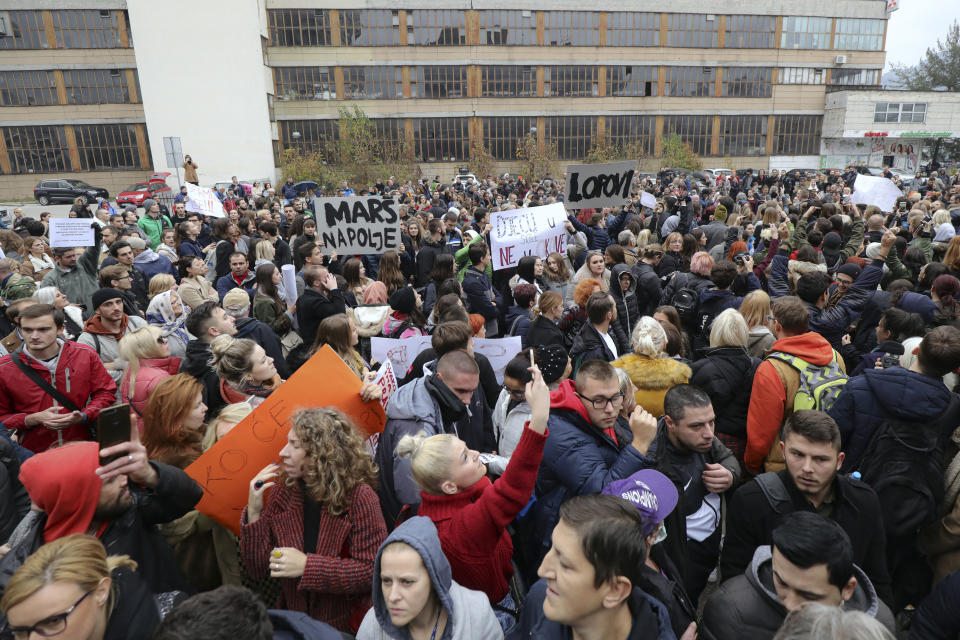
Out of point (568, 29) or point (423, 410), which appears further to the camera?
point (568, 29)

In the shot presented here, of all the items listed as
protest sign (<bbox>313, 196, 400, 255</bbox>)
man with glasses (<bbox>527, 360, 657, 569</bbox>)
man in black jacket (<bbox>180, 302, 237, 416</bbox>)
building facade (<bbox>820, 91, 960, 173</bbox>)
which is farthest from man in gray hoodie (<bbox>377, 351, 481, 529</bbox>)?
building facade (<bbox>820, 91, 960, 173</bbox>)

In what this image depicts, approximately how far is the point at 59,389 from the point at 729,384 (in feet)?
15.3

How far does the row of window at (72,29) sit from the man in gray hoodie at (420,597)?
49442 mm

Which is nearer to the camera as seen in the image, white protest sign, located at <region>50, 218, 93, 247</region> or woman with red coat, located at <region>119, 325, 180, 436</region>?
woman with red coat, located at <region>119, 325, 180, 436</region>

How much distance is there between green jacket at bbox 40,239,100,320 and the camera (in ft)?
23.7

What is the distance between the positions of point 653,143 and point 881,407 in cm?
4871

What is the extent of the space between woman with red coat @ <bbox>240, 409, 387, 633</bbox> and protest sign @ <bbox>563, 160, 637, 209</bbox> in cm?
749

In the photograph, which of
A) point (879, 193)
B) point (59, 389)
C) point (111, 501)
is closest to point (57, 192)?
point (59, 389)

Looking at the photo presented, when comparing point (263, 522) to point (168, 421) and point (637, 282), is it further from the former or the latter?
point (637, 282)

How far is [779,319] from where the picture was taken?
3.93 m

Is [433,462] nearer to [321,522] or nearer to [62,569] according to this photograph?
[321,522]

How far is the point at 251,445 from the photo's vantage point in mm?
2984

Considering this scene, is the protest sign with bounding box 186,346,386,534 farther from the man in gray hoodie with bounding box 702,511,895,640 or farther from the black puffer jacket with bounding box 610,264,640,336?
the black puffer jacket with bounding box 610,264,640,336

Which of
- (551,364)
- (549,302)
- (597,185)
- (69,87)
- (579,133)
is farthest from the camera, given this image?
(579,133)
